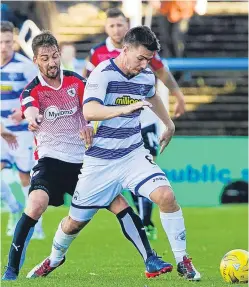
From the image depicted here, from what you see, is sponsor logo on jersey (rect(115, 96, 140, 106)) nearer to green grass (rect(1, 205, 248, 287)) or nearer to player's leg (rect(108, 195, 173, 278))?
player's leg (rect(108, 195, 173, 278))

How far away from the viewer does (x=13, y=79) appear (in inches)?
522

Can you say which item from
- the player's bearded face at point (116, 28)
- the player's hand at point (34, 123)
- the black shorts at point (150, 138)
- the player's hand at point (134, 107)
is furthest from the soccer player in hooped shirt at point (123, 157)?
the black shorts at point (150, 138)

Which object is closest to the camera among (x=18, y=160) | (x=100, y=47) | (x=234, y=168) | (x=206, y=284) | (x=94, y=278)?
(x=206, y=284)

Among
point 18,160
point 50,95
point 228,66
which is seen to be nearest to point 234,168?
point 228,66

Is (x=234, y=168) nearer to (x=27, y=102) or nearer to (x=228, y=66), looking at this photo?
(x=228, y=66)

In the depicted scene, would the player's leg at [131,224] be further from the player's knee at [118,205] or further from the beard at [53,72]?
the beard at [53,72]

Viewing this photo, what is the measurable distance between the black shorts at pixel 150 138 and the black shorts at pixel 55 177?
3644mm

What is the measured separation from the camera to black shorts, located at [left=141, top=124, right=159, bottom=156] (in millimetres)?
13039

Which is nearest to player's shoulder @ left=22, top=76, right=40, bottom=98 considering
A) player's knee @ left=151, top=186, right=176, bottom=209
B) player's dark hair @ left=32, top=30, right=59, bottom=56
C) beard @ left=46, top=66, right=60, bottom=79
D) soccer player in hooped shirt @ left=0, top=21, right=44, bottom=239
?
beard @ left=46, top=66, right=60, bottom=79

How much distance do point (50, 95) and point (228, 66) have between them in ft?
34.7

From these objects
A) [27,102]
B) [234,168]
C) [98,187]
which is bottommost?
[234,168]

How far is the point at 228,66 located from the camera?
773 inches

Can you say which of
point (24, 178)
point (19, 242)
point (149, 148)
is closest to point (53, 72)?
point (19, 242)

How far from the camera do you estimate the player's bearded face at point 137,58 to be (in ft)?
28.5
